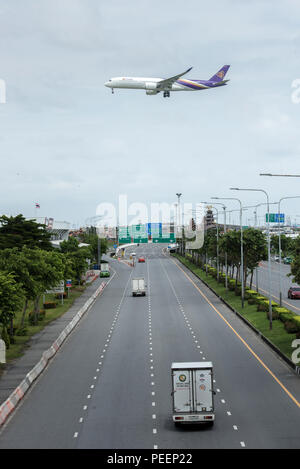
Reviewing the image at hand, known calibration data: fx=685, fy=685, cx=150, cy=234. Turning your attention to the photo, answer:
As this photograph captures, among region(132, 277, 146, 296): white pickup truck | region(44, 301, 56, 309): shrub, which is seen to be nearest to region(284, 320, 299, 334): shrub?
region(44, 301, 56, 309): shrub

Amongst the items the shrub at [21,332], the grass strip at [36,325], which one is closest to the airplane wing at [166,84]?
the grass strip at [36,325]

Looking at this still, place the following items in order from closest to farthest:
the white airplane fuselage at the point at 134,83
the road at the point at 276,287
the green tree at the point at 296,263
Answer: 1. the green tree at the point at 296,263
2. the road at the point at 276,287
3. the white airplane fuselage at the point at 134,83

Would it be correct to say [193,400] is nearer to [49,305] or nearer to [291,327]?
[291,327]

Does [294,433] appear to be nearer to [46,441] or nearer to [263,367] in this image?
[46,441]

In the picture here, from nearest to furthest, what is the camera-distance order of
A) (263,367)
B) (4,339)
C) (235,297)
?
1. (263,367)
2. (4,339)
3. (235,297)

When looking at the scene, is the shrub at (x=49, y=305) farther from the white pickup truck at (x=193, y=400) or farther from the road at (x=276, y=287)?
the white pickup truck at (x=193, y=400)

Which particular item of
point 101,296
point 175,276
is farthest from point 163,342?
point 175,276
